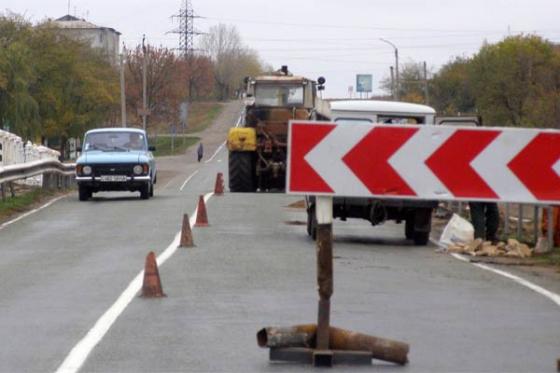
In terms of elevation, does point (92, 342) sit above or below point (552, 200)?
below

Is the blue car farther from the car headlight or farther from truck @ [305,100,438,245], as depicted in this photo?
truck @ [305,100,438,245]

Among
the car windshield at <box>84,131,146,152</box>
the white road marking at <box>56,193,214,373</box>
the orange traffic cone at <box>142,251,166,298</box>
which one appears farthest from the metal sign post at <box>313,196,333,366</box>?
the car windshield at <box>84,131,146,152</box>

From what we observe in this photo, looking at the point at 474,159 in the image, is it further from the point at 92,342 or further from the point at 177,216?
the point at 177,216

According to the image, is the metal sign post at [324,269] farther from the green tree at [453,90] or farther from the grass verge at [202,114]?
the grass verge at [202,114]

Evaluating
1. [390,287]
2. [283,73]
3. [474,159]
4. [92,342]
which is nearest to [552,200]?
[474,159]

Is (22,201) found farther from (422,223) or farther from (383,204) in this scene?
(422,223)

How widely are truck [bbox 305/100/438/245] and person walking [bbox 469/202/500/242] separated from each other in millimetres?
750

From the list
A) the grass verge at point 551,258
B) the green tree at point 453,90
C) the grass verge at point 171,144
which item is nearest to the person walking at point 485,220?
the grass verge at point 551,258

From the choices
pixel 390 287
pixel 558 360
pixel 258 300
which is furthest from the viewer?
pixel 390 287

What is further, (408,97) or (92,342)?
(408,97)

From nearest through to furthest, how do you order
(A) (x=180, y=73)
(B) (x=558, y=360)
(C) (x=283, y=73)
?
1. (B) (x=558, y=360)
2. (C) (x=283, y=73)
3. (A) (x=180, y=73)

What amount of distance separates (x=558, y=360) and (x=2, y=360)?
13.6 ft

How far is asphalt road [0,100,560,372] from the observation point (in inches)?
373

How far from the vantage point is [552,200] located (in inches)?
378
